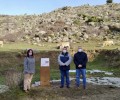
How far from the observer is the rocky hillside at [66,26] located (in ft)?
181

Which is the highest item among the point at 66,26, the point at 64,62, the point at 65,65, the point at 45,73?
the point at 66,26

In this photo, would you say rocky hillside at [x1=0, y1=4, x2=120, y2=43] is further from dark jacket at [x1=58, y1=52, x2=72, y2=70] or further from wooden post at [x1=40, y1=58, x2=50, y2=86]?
dark jacket at [x1=58, y1=52, x2=72, y2=70]

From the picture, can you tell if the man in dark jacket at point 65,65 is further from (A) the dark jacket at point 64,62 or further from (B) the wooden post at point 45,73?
(B) the wooden post at point 45,73

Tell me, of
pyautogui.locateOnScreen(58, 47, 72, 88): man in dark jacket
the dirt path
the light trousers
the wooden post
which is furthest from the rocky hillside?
the light trousers

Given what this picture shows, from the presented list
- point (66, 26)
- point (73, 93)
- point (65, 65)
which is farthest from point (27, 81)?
point (66, 26)

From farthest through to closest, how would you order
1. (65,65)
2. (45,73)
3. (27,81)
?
(45,73)
(65,65)
(27,81)

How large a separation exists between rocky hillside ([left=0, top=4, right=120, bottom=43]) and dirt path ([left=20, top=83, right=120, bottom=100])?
98.7 feet

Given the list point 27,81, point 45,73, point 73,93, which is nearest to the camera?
point 27,81

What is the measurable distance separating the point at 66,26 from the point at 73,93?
3892 centimetres

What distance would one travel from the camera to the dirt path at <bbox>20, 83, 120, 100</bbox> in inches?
811

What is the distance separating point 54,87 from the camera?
74.2ft

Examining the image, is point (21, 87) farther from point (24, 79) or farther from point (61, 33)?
point (61, 33)

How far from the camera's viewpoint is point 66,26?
197ft

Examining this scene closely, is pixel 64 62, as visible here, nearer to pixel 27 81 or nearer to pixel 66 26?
pixel 27 81
